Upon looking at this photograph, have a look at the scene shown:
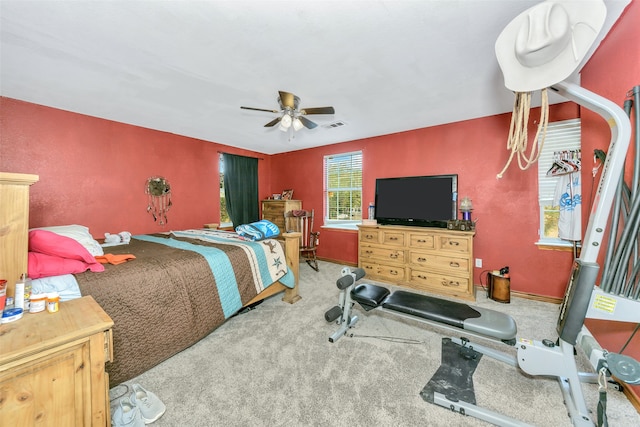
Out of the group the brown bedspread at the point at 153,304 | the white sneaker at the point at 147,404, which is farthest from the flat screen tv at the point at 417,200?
the white sneaker at the point at 147,404

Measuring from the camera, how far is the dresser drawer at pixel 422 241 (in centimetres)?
332

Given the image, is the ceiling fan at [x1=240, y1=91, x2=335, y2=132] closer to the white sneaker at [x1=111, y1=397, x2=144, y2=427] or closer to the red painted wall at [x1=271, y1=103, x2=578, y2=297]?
the red painted wall at [x1=271, y1=103, x2=578, y2=297]

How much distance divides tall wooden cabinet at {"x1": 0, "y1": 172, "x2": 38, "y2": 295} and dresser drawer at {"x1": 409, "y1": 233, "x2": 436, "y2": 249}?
142 inches

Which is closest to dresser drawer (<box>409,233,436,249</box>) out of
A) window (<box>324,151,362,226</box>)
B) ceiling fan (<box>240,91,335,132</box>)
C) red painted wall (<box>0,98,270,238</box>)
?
window (<box>324,151,362,226</box>)

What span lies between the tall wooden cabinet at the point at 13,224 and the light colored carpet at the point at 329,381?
1.03 m

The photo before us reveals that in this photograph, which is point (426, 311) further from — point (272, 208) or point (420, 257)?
point (272, 208)

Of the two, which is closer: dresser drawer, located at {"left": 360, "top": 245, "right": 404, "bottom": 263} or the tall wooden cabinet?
the tall wooden cabinet

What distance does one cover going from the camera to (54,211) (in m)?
3.05

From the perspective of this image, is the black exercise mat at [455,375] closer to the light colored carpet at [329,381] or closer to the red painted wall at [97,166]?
the light colored carpet at [329,381]

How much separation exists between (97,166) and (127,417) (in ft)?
11.1

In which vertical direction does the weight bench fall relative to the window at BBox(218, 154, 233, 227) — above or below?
below

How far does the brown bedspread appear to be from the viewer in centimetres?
160

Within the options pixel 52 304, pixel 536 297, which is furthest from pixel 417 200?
pixel 52 304

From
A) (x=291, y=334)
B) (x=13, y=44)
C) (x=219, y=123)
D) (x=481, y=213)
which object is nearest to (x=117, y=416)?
(x=291, y=334)
